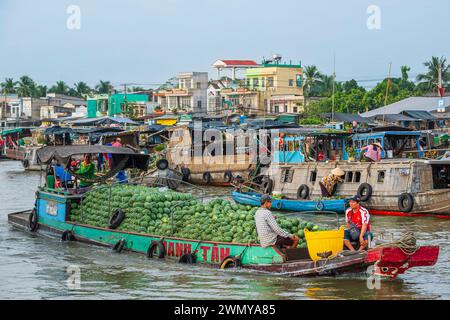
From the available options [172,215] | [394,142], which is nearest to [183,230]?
[172,215]

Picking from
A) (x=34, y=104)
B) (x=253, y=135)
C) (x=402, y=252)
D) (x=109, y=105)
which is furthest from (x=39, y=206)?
(x=34, y=104)

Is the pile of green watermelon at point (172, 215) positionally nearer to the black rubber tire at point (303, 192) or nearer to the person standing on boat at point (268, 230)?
the person standing on boat at point (268, 230)

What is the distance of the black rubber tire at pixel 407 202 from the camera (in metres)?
22.6

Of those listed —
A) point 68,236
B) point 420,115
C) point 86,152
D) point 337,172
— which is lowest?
point 68,236

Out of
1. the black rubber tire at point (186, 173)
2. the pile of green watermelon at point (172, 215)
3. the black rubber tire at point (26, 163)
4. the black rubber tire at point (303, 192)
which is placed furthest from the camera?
the black rubber tire at point (26, 163)

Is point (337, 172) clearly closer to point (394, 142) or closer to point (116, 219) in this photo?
point (394, 142)

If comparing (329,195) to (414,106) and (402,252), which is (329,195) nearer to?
(402,252)

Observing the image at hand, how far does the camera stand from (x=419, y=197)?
22.6m

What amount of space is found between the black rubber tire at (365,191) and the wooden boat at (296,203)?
1308 millimetres

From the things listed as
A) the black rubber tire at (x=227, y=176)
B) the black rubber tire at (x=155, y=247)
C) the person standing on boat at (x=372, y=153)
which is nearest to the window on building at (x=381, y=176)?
the person standing on boat at (x=372, y=153)

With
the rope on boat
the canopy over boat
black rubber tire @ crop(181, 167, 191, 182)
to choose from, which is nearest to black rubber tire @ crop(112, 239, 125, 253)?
the canopy over boat

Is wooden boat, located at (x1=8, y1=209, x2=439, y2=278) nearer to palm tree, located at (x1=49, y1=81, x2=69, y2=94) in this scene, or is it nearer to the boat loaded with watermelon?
the boat loaded with watermelon

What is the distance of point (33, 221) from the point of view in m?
19.1

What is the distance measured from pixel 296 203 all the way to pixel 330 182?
4.52ft
